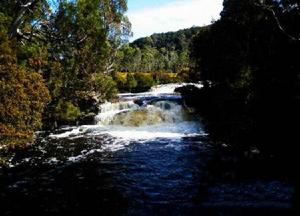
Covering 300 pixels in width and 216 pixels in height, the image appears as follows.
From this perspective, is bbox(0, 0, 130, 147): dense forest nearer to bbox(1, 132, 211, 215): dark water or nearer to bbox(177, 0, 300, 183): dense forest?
bbox(1, 132, 211, 215): dark water

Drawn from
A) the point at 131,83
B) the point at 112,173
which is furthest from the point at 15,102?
the point at 131,83

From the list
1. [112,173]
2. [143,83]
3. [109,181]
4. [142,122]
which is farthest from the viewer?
[143,83]

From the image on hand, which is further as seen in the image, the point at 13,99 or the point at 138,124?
the point at 138,124

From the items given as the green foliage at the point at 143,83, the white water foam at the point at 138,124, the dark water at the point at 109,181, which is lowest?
the dark water at the point at 109,181

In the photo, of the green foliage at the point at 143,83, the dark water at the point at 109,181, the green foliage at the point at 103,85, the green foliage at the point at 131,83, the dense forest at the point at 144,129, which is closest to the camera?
the dense forest at the point at 144,129

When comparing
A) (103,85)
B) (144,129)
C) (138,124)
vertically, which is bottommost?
(144,129)

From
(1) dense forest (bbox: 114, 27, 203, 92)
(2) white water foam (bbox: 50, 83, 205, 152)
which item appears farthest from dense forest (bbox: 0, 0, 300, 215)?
(1) dense forest (bbox: 114, 27, 203, 92)

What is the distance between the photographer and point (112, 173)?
73.9 feet

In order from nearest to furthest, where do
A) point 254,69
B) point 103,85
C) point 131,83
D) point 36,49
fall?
point 36,49 < point 254,69 < point 103,85 < point 131,83

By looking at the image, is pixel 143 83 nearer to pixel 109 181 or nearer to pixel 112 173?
pixel 112 173

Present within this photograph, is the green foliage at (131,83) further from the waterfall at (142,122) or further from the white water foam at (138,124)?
the white water foam at (138,124)

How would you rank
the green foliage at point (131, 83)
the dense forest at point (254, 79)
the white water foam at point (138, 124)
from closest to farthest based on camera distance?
1. the dense forest at point (254, 79)
2. the white water foam at point (138, 124)
3. the green foliage at point (131, 83)

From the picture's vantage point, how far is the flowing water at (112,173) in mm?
17281

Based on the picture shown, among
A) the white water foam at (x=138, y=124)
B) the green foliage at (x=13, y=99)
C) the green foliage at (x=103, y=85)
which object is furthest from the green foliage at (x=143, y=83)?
the green foliage at (x=13, y=99)
